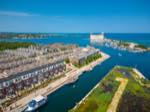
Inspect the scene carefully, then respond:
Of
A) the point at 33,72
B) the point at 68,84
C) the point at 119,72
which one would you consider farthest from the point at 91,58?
the point at 33,72

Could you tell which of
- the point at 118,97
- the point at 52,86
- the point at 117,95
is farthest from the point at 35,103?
the point at 117,95

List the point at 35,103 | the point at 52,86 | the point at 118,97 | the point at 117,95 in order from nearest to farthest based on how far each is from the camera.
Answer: the point at 35,103
the point at 118,97
the point at 117,95
the point at 52,86

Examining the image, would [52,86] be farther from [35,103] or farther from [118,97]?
[118,97]

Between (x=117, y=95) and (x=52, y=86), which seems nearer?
(x=117, y=95)

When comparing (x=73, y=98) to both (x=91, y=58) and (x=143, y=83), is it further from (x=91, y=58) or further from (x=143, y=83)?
(x=91, y=58)

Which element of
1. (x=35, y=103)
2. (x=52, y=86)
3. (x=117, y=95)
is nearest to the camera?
(x=35, y=103)

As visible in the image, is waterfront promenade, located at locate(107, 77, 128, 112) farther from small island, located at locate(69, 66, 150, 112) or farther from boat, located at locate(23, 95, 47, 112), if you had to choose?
boat, located at locate(23, 95, 47, 112)
